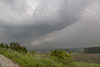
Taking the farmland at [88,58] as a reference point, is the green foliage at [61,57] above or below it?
above

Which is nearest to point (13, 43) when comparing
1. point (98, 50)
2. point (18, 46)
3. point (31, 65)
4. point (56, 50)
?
point (18, 46)

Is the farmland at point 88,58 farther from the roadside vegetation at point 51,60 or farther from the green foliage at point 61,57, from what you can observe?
the green foliage at point 61,57

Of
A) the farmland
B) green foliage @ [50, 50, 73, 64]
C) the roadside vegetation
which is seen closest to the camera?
the roadside vegetation

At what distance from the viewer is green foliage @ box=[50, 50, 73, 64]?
9.11 meters

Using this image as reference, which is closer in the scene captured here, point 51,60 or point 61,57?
point 51,60

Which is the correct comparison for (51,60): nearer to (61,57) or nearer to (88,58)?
(61,57)

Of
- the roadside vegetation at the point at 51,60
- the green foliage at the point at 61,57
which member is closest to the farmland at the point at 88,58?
the roadside vegetation at the point at 51,60

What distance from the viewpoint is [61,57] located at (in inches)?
399

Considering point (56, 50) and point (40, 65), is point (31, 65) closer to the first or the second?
point (40, 65)

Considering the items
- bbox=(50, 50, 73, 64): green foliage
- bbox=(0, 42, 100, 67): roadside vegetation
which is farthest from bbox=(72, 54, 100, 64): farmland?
bbox=(50, 50, 73, 64): green foliage

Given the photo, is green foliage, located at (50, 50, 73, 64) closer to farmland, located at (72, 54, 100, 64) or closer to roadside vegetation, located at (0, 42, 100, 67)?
roadside vegetation, located at (0, 42, 100, 67)

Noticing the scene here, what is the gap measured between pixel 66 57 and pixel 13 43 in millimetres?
19969

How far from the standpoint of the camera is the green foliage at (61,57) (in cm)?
911

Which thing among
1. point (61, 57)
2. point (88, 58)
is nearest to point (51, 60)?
point (61, 57)
